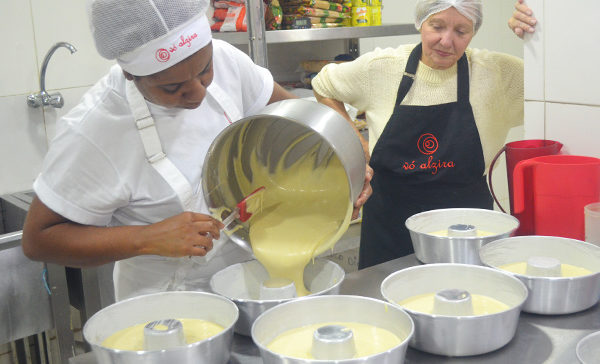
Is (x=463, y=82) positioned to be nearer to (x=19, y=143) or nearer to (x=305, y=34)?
(x=305, y=34)

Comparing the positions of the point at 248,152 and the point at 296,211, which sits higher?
the point at 248,152

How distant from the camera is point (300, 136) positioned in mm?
1283

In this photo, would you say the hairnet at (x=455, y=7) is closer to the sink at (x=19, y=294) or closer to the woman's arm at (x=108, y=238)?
the woman's arm at (x=108, y=238)

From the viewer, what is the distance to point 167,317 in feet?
3.70

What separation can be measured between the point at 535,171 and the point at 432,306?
1.42 ft

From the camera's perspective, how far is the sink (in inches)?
76.7

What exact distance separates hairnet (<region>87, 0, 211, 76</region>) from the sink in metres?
1.05

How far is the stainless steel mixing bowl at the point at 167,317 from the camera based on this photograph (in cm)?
89

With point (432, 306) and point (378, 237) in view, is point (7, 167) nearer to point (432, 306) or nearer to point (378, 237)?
point (378, 237)

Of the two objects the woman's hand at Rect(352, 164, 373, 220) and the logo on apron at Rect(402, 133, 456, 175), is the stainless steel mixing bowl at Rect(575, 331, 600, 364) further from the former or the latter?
the logo on apron at Rect(402, 133, 456, 175)

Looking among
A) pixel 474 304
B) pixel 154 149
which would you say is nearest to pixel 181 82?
pixel 154 149

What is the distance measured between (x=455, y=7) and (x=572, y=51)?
17.6 inches

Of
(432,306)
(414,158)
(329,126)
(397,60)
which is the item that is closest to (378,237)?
(414,158)

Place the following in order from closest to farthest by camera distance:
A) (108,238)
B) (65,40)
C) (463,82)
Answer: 1. (108,238)
2. (463,82)
3. (65,40)
